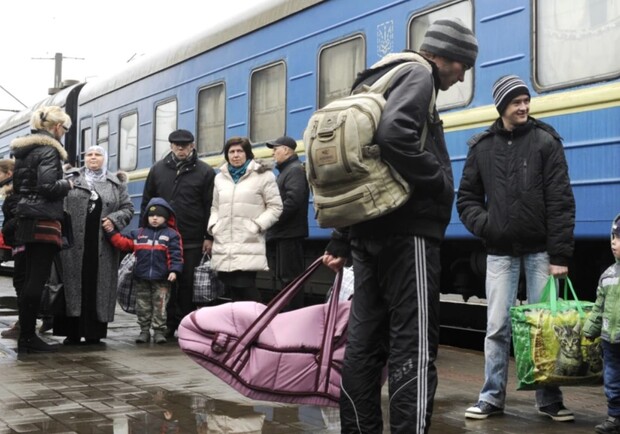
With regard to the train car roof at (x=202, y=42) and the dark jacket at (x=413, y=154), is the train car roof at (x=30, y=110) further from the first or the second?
the dark jacket at (x=413, y=154)

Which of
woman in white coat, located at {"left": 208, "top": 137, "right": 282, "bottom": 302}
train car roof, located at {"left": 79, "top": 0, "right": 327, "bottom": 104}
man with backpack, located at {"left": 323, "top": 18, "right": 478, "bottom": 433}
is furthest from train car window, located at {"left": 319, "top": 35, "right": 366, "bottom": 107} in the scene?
man with backpack, located at {"left": 323, "top": 18, "right": 478, "bottom": 433}

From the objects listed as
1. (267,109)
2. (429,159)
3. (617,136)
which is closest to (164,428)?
(429,159)

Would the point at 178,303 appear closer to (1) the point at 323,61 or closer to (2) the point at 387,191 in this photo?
(1) the point at 323,61

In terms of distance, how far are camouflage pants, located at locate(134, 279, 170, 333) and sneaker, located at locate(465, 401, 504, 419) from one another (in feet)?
12.3

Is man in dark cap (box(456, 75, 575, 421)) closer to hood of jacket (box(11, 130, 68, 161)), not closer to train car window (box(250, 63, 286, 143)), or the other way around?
hood of jacket (box(11, 130, 68, 161))

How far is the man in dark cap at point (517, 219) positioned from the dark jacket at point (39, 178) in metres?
3.36

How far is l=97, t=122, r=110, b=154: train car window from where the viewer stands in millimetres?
15333

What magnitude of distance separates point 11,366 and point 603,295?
13.3 ft

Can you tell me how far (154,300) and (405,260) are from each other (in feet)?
15.7

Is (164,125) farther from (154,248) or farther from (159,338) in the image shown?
(159,338)

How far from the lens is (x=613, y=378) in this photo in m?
4.77

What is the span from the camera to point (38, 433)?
15.4 ft

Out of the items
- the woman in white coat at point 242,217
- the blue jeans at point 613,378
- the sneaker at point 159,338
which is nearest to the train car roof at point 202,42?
the woman in white coat at point 242,217

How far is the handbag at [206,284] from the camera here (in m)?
8.45
